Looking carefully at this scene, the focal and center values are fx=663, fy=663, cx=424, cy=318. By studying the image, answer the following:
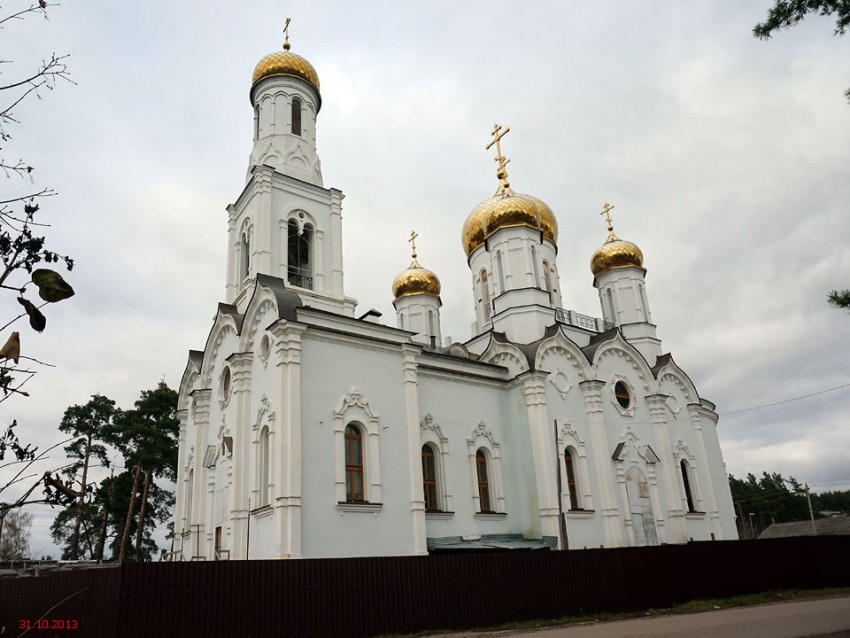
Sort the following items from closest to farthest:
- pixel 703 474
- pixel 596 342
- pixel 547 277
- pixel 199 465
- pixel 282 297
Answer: pixel 282 297 → pixel 199 465 → pixel 596 342 → pixel 703 474 → pixel 547 277

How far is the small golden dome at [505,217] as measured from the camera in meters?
25.3

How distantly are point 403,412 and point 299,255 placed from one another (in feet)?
20.3

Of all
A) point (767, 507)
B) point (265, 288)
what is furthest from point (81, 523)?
point (767, 507)

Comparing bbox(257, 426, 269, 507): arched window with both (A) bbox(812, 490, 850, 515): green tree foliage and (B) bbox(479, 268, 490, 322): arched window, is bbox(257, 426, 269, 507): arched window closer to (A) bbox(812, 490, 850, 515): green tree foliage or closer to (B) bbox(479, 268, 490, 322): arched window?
(B) bbox(479, 268, 490, 322): arched window

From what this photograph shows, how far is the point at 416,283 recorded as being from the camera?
31.1m

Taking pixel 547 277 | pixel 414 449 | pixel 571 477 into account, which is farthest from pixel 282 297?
pixel 547 277

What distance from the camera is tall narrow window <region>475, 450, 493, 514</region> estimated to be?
63.3ft

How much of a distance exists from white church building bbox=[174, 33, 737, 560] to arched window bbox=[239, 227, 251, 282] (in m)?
0.06

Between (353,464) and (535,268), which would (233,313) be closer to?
(353,464)

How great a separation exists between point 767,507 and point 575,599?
→ 61.3 m

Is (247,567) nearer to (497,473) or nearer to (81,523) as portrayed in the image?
(497,473)

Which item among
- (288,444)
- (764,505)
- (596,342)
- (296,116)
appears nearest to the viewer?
(288,444)

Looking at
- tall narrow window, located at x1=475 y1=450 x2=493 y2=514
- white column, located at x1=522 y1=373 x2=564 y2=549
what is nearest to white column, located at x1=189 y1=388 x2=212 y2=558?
tall narrow window, located at x1=475 y1=450 x2=493 y2=514

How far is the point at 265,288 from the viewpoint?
17.2m
